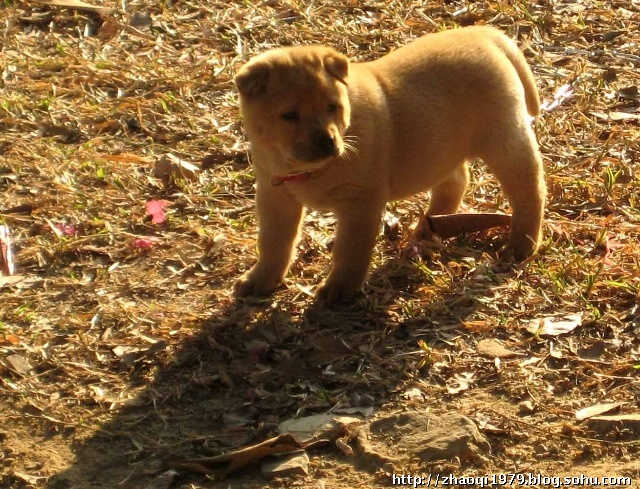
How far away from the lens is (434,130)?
6082 millimetres

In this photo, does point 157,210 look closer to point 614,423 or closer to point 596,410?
point 596,410

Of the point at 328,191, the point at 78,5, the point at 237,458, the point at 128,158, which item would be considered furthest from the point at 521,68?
the point at 78,5

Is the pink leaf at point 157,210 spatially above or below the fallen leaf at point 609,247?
above

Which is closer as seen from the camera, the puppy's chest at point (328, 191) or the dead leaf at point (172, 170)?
the puppy's chest at point (328, 191)

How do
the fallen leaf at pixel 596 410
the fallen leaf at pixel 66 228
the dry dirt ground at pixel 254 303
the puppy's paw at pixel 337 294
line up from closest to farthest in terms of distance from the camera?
the fallen leaf at pixel 596 410, the dry dirt ground at pixel 254 303, the puppy's paw at pixel 337 294, the fallen leaf at pixel 66 228

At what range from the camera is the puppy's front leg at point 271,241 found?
6070 millimetres

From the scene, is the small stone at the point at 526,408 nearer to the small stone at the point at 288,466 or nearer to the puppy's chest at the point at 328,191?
the small stone at the point at 288,466

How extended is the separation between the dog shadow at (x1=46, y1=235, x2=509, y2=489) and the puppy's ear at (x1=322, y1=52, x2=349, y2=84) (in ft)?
4.07

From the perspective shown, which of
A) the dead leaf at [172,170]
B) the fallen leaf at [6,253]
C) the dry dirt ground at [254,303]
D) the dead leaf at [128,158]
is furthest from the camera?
the dead leaf at [128,158]

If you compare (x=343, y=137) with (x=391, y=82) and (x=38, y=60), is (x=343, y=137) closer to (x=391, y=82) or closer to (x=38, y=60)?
(x=391, y=82)

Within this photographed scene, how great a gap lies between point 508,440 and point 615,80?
14.4 ft

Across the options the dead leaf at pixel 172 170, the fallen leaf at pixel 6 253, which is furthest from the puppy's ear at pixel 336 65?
the fallen leaf at pixel 6 253

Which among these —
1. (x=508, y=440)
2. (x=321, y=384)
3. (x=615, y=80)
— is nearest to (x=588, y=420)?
(x=508, y=440)

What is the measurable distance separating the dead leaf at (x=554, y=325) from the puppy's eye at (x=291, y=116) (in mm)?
1658
